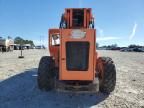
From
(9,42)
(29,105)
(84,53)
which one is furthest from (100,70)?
(9,42)

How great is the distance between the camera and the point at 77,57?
9578 millimetres

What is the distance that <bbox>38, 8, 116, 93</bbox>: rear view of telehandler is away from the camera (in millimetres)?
9359

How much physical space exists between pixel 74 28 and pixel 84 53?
904mm

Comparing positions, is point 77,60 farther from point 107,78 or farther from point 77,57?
point 107,78

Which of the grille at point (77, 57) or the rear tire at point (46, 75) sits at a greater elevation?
the grille at point (77, 57)

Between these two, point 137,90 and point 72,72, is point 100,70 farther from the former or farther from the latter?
point 137,90

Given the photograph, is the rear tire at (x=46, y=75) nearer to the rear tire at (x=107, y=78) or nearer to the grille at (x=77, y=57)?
the grille at (x=77, y=57)

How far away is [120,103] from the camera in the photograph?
372 inches

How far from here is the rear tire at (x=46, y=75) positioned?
→ 1020 centimetres

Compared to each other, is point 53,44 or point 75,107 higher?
point 53,44

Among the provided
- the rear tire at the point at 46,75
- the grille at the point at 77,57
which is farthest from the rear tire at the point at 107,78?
the rear tire at the point at 46,75

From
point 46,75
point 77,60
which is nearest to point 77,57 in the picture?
point 77,60

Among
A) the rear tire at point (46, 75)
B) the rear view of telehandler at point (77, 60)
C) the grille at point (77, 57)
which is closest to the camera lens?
the rear view of telehandler at point (77, 60)

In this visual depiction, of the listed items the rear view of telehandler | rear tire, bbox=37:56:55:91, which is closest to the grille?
the rear view of telehandler
